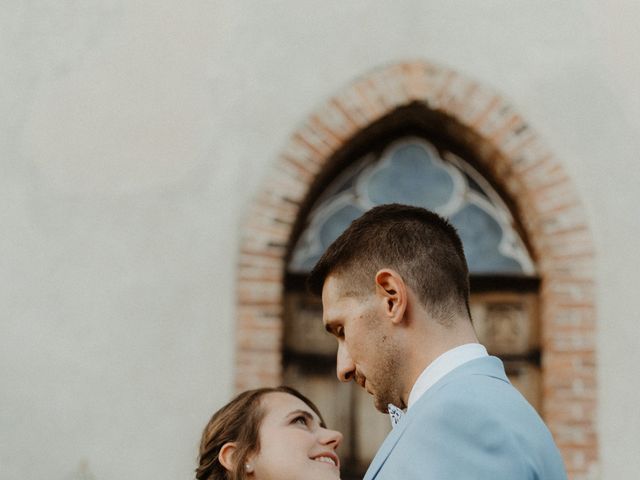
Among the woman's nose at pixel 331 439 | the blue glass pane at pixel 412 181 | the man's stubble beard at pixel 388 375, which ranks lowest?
the woman's nose at pixel 331 439

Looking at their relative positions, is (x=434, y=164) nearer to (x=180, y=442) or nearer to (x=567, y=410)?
(x=567, y=410)

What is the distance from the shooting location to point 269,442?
3.42m

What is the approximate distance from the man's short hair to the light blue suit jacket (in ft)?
0.87

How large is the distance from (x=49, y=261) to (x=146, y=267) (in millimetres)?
528

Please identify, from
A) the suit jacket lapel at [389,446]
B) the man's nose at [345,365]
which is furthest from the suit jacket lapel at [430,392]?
the man's nose at [345,365]

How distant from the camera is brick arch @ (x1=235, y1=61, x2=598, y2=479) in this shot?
18.1 feet

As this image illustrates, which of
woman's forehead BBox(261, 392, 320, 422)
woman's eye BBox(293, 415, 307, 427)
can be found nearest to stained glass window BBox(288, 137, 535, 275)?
woman's forehead BBox(261, 392, 320, 422)

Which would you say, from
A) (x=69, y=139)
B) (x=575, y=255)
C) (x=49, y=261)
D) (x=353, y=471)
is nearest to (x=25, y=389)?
(x=49, y=261)

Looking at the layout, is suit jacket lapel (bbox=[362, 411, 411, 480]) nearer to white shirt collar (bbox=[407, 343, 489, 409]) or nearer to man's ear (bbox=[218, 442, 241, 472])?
white shirt collar (bbox=[407, 343, 489, 409])

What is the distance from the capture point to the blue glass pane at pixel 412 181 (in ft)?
19.7

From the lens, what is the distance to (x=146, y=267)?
558 centimetres

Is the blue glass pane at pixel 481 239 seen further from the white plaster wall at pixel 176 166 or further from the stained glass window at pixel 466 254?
the white plaster wall at pixel 176 166

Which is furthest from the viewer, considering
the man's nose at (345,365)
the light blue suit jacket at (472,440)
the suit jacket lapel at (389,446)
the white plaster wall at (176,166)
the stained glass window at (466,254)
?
the stained glass window at (466,254)

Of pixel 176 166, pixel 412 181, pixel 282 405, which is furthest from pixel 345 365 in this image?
pixel 412 181
